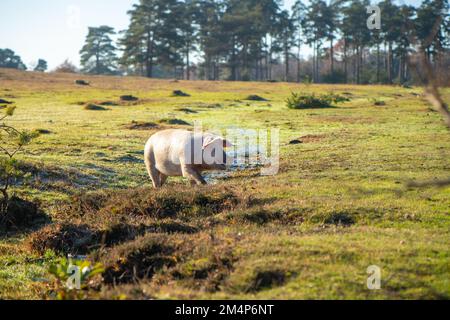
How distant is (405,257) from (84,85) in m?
58.8

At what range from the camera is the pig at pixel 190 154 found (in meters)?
14.1

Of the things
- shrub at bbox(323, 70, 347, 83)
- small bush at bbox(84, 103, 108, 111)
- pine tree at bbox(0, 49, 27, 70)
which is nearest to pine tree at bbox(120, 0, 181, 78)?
shrub at bbox(323, 70, 347, 83)

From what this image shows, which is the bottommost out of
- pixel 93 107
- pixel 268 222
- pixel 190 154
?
pixel 268 222

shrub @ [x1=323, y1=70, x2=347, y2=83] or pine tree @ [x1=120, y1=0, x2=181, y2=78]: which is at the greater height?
pine tree @ [x1=120, y1=0, x2=181, y2=78]

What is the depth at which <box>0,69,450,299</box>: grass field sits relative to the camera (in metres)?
7.54

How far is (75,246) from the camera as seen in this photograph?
35.0 feet

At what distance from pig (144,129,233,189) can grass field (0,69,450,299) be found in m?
0.50

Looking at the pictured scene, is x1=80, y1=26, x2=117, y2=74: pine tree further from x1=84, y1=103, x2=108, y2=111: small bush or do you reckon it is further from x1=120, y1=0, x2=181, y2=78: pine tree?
x1=84, y1=103, x2=108, y2=111: small bush

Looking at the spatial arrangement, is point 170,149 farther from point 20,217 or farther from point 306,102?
point 306,102

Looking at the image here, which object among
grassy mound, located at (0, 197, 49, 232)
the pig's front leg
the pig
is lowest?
grassy mound, located at (0, 197, 49, 232)

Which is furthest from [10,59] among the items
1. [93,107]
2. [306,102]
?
[306,102]

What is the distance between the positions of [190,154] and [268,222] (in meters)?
3.61

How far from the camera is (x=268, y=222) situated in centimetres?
1110
